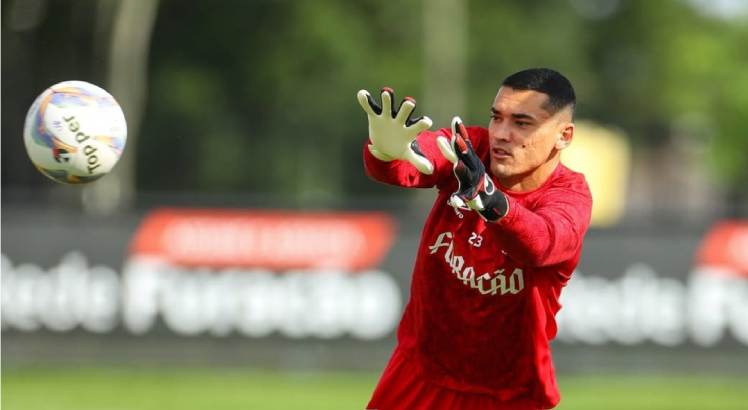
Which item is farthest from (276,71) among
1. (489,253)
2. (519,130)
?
(519,130)

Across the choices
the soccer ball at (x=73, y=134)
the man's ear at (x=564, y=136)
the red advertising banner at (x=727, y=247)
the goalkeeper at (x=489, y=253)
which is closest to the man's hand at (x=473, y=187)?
the goalkeeper at (x=489, y=253)

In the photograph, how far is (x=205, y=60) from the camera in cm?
5300

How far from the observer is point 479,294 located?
7.20m

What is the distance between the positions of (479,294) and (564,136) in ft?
3.12

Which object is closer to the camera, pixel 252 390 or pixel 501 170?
pixel 501 170

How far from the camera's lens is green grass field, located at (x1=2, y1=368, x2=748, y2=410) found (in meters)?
15.8

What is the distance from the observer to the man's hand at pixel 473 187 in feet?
20.4

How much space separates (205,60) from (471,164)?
1873 inches

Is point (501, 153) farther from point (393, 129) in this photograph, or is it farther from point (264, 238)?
point (264, 238)

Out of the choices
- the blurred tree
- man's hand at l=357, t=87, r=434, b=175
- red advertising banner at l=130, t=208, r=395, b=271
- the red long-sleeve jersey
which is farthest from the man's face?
the blurred tree

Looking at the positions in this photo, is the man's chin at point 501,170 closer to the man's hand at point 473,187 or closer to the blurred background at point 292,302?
the man's hand at point 473,187

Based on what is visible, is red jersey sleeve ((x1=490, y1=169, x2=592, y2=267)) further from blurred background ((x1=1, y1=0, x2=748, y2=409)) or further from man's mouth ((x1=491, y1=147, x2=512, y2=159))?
blurred background ((x1=1, y1=0, x2=748, y2=409))

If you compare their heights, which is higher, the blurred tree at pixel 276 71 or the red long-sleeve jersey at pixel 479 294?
the blurred tree at pixel 276 71

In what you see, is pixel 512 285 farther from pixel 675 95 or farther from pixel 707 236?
pixel 675 95
